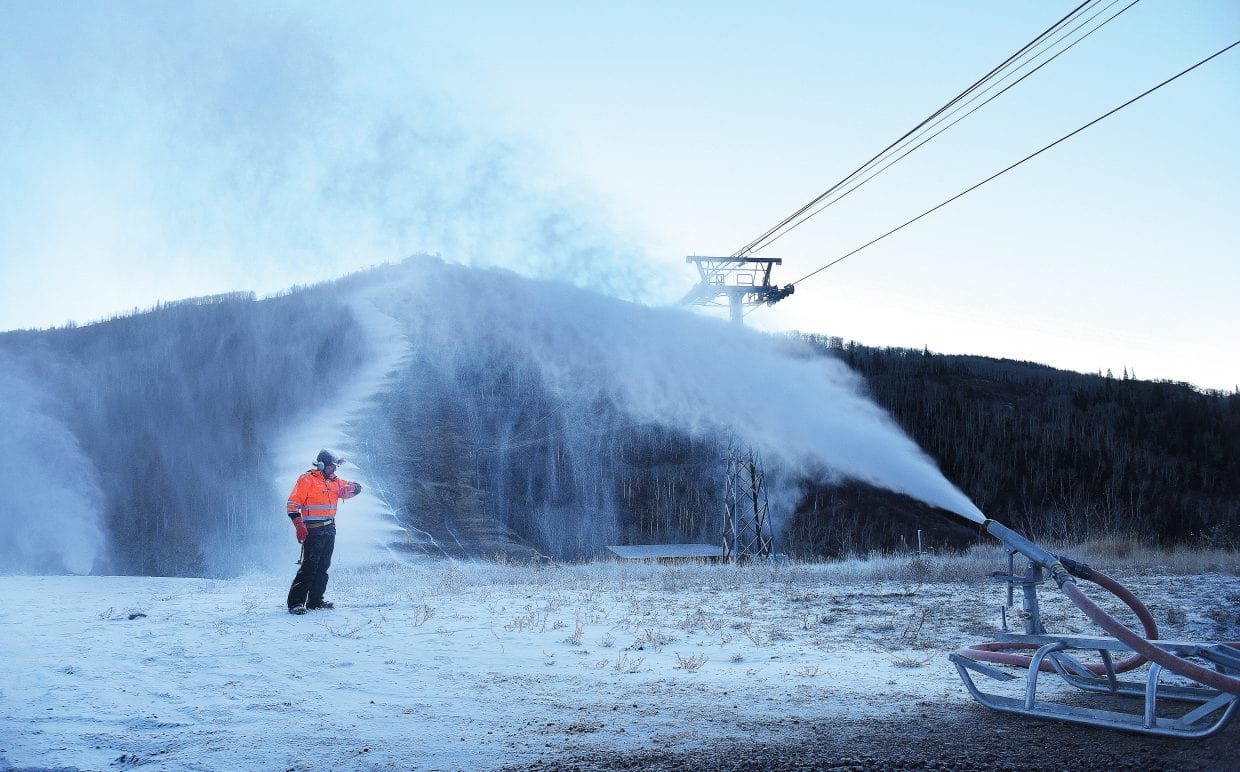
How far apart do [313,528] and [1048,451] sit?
56.2m

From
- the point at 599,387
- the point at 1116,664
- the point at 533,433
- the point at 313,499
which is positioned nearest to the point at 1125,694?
the point at 1116,664

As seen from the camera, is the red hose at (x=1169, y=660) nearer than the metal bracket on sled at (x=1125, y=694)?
Yes

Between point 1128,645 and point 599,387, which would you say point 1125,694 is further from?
point 599,387

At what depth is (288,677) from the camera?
7.97 m

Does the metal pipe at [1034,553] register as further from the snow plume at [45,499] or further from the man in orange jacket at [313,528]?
the snow plume at [45,499]

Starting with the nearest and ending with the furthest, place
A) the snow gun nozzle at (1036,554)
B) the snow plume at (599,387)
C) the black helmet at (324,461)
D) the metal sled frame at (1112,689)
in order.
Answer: the metal sled frame at (1112,689), the snow gun nozzle at (1036,554), the black helmet at (324,461), the snow plume at (599,387)

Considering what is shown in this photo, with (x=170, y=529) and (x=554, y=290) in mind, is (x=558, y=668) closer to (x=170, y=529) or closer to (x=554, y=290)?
(x=170, y=529)

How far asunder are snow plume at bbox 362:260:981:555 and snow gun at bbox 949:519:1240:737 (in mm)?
6704

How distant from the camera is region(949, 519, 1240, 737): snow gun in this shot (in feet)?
18.3

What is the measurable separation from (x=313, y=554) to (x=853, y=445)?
936 centimetres

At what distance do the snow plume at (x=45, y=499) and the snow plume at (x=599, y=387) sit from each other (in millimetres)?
15450

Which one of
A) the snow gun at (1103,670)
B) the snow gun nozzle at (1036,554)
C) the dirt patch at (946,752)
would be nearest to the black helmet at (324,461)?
the dirt patch at (946,752)

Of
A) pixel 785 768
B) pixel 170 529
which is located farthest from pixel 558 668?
pixel 170 529

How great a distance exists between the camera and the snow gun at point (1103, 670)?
220 inches
